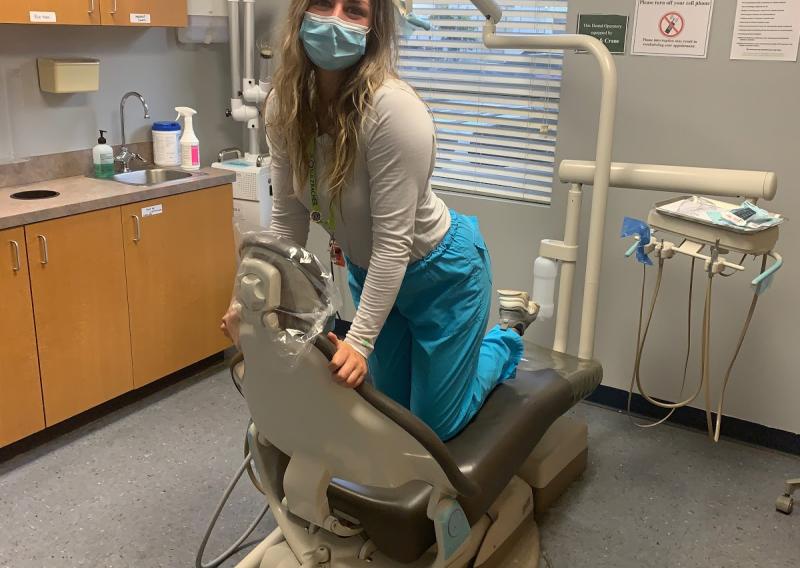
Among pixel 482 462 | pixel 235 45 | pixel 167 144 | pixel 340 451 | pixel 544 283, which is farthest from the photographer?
pixel 235 45

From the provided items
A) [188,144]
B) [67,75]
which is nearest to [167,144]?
[188,144]

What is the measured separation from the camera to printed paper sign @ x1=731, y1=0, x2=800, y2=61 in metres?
2.32

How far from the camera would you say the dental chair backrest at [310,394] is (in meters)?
1.31

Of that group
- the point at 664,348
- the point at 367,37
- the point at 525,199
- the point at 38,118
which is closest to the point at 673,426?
the point at 664,348

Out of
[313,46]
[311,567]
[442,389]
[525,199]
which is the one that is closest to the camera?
[313,46]

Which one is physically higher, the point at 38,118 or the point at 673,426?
the point at 38,118

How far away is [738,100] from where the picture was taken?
244cm

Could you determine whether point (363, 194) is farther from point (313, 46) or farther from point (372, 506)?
point (372, 506)

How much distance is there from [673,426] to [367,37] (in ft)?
6.40

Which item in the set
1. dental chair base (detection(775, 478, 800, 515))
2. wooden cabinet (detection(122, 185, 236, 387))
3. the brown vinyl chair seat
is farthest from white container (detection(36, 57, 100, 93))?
dental chair base (detection(775, 478, 800, 515))

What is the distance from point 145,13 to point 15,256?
105 centimetres

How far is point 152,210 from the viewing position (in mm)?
2734

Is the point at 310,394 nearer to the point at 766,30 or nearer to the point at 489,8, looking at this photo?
the point at 489,8

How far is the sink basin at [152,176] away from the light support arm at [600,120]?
1.39m
